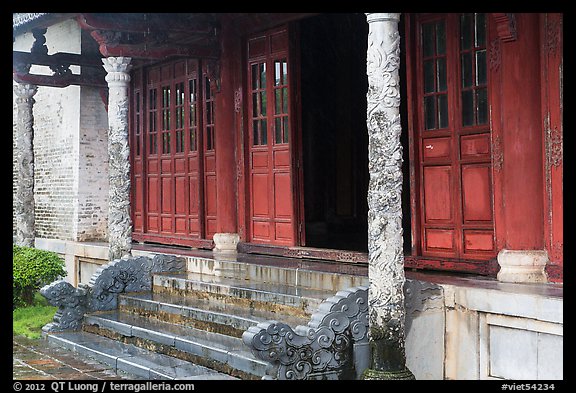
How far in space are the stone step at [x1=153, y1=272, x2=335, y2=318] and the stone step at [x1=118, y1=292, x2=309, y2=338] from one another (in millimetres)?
58

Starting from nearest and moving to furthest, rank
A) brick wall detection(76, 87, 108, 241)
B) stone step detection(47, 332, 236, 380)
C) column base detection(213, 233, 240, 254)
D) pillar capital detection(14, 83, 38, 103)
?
1. stone step detection(47, 332, 236, 380)
2. column base detection(213, 233, 240, 254)
3. pillar capital detection(14, 83, 38, 103)
4. brick wall detection(76, 87, 108, 241)

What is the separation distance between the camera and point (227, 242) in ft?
38.4

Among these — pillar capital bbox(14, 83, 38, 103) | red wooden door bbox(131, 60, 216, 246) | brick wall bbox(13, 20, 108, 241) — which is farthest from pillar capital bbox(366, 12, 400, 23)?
brick wall bbox(13, 20, 108, 241)

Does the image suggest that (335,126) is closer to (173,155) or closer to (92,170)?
(173,155)

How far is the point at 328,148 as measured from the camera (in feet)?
50.8

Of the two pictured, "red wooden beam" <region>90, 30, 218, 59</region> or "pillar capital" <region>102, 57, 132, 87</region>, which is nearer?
"red wooden beam" <region>90, 30, 218, 59</region>

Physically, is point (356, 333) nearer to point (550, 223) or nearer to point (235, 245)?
point (550, 223)

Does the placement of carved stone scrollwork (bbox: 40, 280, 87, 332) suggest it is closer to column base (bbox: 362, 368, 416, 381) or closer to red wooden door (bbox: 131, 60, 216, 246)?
red wooden door (bbox: 131, 60, 216, 246)

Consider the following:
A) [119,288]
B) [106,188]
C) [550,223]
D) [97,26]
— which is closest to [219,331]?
[119,288]

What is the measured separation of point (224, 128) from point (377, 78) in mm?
5190

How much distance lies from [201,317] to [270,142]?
327 cm

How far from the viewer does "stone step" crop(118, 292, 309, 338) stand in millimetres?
7910

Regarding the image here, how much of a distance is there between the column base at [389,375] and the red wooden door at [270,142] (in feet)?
13.8

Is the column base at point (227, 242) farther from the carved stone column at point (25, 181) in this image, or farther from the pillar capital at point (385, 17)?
the pillar capital at point (385, 17)
